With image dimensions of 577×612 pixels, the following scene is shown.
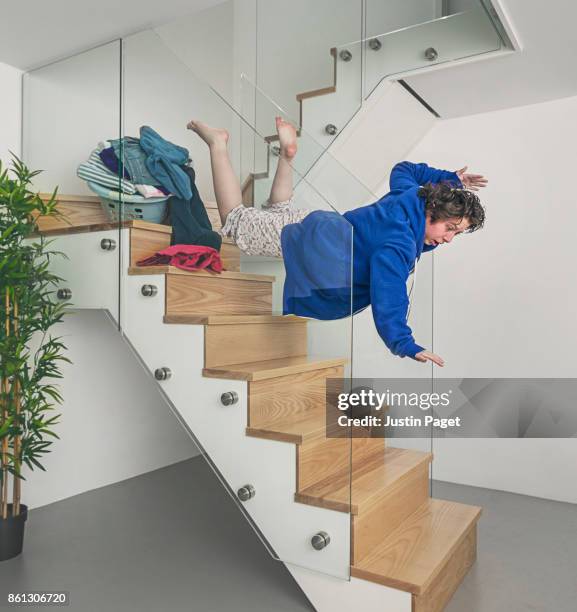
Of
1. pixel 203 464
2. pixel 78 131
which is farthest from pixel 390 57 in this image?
pixel 203 464

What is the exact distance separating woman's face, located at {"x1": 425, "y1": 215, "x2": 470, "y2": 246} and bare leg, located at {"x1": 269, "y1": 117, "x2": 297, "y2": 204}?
62 centimetres

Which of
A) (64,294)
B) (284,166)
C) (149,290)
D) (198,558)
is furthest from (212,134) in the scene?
(198,558)

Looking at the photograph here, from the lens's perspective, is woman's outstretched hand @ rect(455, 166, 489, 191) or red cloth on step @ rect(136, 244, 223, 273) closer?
red cloth on step @ rect(136, 244, 223, 273)

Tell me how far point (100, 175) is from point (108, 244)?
30 cm

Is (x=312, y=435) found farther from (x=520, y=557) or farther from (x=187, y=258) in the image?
(x=520, y=557)

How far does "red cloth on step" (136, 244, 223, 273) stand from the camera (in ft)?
7.55

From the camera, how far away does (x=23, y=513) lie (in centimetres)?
233

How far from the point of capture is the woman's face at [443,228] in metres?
2.31

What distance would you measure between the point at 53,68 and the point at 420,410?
2.32 metres

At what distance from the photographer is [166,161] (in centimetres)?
244

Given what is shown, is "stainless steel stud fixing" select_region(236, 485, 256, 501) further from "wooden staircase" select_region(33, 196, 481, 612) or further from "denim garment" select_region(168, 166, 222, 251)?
"denim garment" select_region(168, 166, 222, 251)

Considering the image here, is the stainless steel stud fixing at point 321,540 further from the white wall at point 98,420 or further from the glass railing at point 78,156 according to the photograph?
the white wall at point 98,420

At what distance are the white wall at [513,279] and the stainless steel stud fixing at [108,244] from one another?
1.99 metres

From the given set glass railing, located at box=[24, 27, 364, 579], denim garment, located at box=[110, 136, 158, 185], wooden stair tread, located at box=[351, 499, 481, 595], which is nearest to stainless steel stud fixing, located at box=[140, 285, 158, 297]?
glass railing, located at box=[24, 27, 364, 579]
